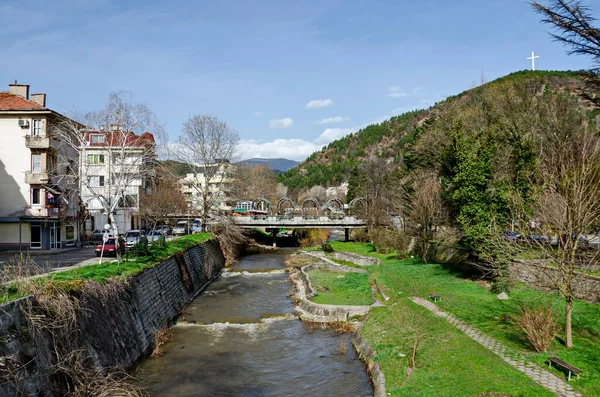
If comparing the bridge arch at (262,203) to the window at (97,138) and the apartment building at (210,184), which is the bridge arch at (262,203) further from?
the window at (97,138)

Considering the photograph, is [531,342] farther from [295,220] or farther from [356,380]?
[295,220]

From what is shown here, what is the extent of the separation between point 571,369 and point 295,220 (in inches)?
1826

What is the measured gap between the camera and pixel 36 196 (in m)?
37.2

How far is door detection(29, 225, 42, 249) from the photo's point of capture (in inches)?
1444

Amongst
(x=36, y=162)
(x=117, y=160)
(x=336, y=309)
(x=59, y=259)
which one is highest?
(x=36, y=162)

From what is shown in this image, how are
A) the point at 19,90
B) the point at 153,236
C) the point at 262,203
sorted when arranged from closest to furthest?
the point at 19,90 < the point at 153,236 < the point at 262,203

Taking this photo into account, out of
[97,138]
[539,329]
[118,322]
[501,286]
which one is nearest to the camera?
[539,329]

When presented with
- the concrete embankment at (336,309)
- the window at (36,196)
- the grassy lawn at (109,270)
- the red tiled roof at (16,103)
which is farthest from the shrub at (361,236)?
the red tiled roof at (16,103)

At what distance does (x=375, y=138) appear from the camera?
586 feet

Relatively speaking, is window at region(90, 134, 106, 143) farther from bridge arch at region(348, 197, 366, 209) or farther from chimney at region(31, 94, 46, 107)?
bridge arch at region(348, 197, 366, 209)

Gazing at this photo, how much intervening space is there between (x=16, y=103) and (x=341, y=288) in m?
29.8

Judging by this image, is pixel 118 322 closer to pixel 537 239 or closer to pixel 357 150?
pixel 537 239

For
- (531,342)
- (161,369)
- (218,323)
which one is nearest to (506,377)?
(531,342)

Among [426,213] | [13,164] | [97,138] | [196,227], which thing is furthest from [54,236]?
[426,213]
